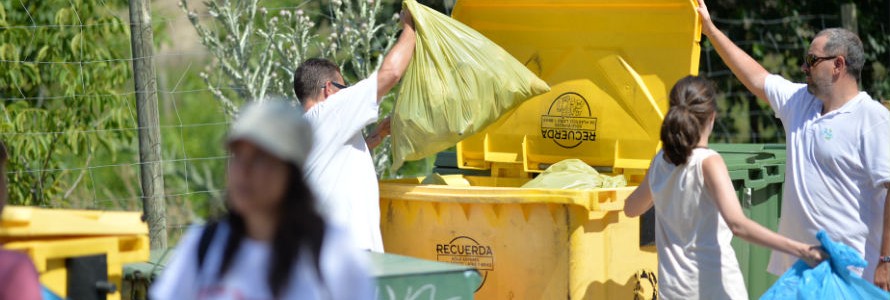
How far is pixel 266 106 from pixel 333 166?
6.73 feet

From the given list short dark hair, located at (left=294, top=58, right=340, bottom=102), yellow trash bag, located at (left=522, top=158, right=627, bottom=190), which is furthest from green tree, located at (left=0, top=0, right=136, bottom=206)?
yellow trash bag, located at (left=522, top=158, right=627, bottom=190)

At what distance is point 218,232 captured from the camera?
96.0 inches

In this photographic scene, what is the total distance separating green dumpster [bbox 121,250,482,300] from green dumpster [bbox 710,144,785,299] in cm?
201

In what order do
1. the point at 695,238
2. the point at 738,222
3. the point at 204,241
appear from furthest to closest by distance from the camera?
the point at 695,238
the point at 738,222
the point at 204,241

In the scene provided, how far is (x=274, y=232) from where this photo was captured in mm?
2352

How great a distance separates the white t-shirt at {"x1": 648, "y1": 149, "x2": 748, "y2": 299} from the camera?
3914 millimetres

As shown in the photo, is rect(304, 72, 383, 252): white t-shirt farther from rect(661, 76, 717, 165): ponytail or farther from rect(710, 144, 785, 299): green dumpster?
rect(710, 144, 785, 299): green dumpster

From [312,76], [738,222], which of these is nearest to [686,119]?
[738,222]

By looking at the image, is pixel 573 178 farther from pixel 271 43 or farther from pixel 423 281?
pixel 271 43

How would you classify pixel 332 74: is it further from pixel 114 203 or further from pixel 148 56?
pixel 114 203

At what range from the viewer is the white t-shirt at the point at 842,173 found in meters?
4.25

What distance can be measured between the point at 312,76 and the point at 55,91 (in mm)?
2521

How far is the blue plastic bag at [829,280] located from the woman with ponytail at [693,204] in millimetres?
42

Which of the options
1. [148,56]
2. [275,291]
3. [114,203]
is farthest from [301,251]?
[114,203]
